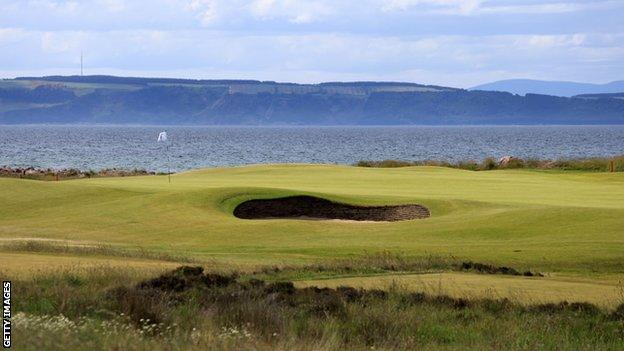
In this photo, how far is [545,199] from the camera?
106 feet

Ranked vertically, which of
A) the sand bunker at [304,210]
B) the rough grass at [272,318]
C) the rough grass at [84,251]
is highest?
the rough grass at [272,318]

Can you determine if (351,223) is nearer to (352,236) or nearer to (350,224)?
(350,224)

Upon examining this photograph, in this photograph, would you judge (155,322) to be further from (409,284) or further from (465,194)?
(465,194)

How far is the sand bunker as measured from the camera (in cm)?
3278

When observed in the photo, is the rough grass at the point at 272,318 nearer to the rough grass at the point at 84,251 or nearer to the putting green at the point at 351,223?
the rough grass at the point at 84,251

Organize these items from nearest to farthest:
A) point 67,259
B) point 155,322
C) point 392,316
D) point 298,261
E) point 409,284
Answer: point 155,322, point 392,316, point 409,284, point 67,259, point 298,261

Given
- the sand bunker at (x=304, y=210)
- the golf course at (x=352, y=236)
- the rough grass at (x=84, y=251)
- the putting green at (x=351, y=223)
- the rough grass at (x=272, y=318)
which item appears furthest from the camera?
the sand bunker at (x=304, y=210)

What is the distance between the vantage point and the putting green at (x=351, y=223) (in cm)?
2367

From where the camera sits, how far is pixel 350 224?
30344 millimetres

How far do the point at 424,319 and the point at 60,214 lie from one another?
68.9ft

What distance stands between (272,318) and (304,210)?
2119 centimetres

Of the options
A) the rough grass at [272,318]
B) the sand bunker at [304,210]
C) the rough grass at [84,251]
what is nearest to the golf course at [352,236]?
the rough grass at [84,251]

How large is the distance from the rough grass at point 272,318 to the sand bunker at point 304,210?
1684 centimetres

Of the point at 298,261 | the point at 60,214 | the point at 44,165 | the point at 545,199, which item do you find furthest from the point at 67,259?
the point at 44,165
